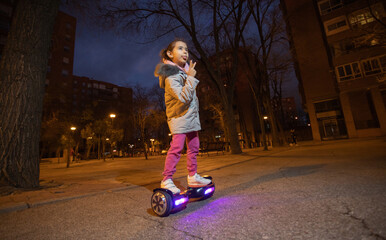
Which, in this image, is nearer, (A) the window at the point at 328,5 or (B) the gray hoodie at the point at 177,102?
(B) the gray hoodie at the point at 177,102

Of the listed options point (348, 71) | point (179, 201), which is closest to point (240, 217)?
point (179, 201)

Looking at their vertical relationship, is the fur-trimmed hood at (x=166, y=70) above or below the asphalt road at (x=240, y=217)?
above

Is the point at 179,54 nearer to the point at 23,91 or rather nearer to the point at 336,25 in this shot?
the point at 23,91

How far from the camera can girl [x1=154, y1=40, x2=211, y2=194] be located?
2.10 metres

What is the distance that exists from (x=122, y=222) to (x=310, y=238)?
1.59m

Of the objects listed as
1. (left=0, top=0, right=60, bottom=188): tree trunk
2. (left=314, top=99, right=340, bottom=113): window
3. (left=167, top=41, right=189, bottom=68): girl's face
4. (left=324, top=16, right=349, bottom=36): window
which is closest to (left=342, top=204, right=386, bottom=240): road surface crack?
(left=167, top=41, right=189, bottom=68): girl's face

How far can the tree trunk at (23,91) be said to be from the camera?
346 cm

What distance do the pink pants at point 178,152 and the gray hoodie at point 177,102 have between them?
112 millimetres

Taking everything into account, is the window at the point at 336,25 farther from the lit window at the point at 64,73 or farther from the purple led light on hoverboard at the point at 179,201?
the lit window at the point at 64,73

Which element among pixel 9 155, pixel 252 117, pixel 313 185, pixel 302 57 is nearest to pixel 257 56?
pixel 302 57

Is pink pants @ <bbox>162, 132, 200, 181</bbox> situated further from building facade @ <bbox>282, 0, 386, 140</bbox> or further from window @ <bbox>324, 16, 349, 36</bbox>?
window @ <bbox>324, 16, 349, 36</bbox>

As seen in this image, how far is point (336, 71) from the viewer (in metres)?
21.7

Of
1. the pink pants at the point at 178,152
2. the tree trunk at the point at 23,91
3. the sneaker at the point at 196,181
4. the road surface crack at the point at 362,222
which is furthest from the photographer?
the tree trunk at the point at 23,91

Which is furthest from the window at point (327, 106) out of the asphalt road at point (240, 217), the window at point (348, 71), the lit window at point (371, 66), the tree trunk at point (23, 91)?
the tree trunk at point (23, 91)
